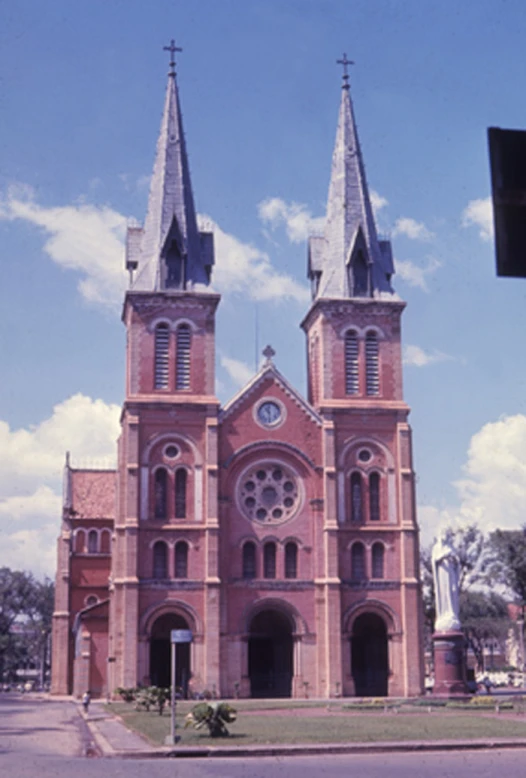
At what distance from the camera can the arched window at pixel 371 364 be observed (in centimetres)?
6197

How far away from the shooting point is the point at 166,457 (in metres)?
59.0

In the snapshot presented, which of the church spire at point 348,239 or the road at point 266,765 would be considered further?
the church spire at point 348,239

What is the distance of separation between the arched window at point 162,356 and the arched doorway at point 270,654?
1406 cm

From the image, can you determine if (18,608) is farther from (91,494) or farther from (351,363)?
(351,363)

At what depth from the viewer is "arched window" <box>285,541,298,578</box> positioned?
58656 millimetres

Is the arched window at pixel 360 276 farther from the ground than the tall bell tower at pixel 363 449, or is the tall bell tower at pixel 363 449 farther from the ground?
the arched window at pixel 360 276

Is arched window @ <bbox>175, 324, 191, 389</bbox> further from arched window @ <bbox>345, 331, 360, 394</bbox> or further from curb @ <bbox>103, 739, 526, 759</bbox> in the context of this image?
curb @ <bbox>103, 739, 526, 759</bbox>

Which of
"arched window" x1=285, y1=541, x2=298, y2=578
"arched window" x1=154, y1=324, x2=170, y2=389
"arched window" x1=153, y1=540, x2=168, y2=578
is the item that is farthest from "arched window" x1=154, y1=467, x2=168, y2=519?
"arched window" x1=285, y1=541, x2=298, y2=578

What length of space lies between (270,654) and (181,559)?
7831 mm

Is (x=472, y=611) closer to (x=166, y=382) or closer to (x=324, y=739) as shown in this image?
(x=166, y=382)

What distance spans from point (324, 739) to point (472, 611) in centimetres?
7693

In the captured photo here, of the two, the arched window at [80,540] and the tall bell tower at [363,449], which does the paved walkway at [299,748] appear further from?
the arched window at [80,540]

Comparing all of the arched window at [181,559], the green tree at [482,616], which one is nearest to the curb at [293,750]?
the arched window at [181,559]

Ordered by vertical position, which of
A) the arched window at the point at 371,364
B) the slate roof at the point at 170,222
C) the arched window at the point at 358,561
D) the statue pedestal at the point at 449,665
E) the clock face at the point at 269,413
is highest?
the slate roof at the point at 170,222
